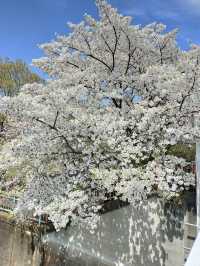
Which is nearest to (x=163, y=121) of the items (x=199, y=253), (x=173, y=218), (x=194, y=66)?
(x=194, y=66)

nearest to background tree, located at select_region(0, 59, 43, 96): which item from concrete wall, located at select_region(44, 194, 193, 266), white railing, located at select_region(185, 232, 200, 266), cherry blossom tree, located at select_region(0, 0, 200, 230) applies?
cherry blossom tree, located at select_region(0, 0, 200, 230)

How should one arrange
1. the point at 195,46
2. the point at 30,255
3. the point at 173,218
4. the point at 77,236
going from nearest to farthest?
the point at 173,218, the point at 77,236, the point at 30,255, the point at 195,46

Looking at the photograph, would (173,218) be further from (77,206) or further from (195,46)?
(195,46)

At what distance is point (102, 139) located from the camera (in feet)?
25.0

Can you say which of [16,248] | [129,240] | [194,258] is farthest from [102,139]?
[194,258]

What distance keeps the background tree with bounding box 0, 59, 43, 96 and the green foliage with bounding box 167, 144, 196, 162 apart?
57.0 ft

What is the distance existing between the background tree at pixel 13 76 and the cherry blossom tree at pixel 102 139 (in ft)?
52.1

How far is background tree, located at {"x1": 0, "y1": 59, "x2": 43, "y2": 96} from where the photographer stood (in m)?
23.9

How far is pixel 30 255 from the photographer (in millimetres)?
9430

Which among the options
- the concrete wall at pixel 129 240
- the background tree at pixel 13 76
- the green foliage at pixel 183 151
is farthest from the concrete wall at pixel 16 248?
the background tree at pixel 13 76

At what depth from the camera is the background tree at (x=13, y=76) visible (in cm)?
2386

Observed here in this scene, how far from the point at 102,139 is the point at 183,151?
2339 millimetres

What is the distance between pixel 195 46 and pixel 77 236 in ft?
21.7

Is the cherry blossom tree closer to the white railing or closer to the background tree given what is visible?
the white railing
